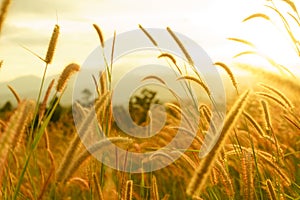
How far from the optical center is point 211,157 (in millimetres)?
893

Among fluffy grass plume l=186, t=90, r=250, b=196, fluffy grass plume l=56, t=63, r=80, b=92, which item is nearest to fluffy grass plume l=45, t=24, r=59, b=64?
fluffy grass plume l=56, t=63, r=80, b=92

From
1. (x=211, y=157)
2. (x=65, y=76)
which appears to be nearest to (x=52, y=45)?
(x=65, y=76)

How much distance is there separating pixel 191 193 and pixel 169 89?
167cm

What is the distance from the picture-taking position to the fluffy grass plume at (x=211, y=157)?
2.85 ft

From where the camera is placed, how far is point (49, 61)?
1678mm

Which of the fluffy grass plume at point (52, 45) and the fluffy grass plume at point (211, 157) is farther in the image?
the fluffy grass plume at point (52, 45)

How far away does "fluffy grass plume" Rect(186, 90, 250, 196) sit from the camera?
87 centimetres

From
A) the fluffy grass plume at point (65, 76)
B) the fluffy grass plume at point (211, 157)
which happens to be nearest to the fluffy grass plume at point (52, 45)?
the fluffy grass plume at point (65, 76)

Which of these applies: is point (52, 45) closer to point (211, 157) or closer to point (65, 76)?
point (65, 76)

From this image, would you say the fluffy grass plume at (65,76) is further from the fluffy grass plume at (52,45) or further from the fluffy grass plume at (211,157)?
the fluffy grass plume at (211,157)

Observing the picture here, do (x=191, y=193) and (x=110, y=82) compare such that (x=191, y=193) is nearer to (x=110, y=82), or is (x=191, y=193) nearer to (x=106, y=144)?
(x=106, y=144)

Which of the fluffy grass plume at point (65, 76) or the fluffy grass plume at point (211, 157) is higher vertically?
the fluffy grass plume at point (65, 76)

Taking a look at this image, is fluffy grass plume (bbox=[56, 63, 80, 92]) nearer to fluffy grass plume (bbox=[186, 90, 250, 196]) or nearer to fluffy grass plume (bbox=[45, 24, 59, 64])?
fluffy grass plume (bbox=[45, 24, 59, 64])

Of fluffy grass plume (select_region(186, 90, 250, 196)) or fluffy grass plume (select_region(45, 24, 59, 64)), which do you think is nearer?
fluffy grass plume (select_region(186, 90, 250, 196))
